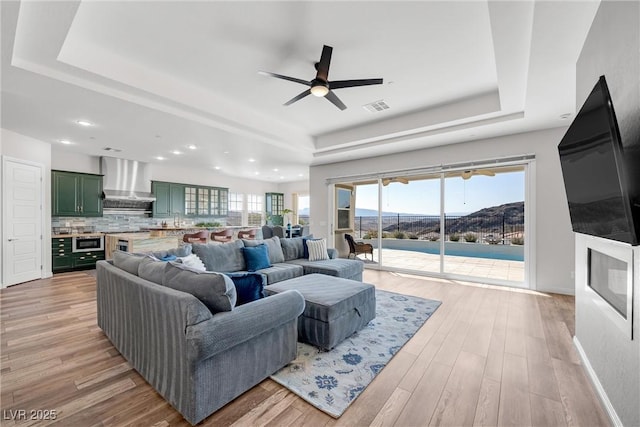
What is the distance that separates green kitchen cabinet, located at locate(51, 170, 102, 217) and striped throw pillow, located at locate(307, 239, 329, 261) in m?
5.49

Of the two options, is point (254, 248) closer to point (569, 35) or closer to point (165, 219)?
point (569, 35)

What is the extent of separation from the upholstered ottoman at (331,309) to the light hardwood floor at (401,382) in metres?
0.51

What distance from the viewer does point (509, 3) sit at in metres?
Answer: 1.87

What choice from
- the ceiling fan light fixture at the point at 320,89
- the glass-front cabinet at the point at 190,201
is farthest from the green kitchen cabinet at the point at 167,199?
the ceiling fan light fixture at the point at 320,89

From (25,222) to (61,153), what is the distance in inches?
78.7

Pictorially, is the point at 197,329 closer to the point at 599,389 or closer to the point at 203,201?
the point at 599,389

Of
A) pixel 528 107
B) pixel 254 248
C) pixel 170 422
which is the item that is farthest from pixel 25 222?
pixel 528 107

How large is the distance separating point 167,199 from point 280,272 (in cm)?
576

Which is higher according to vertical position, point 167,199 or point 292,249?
point 167,199

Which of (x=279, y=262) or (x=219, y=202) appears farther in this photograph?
(x=219, y=202)

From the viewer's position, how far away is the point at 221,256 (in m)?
3.69

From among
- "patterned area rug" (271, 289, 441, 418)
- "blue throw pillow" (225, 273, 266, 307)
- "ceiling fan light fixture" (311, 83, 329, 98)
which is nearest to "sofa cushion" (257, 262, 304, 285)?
"patterned area rug" (271, 289, 441, 418)

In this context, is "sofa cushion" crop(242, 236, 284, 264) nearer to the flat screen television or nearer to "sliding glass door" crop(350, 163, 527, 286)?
"sliding glass door" crop(350, 163, 527, 286)

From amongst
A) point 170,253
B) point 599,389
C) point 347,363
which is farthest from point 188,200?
point 599,389
